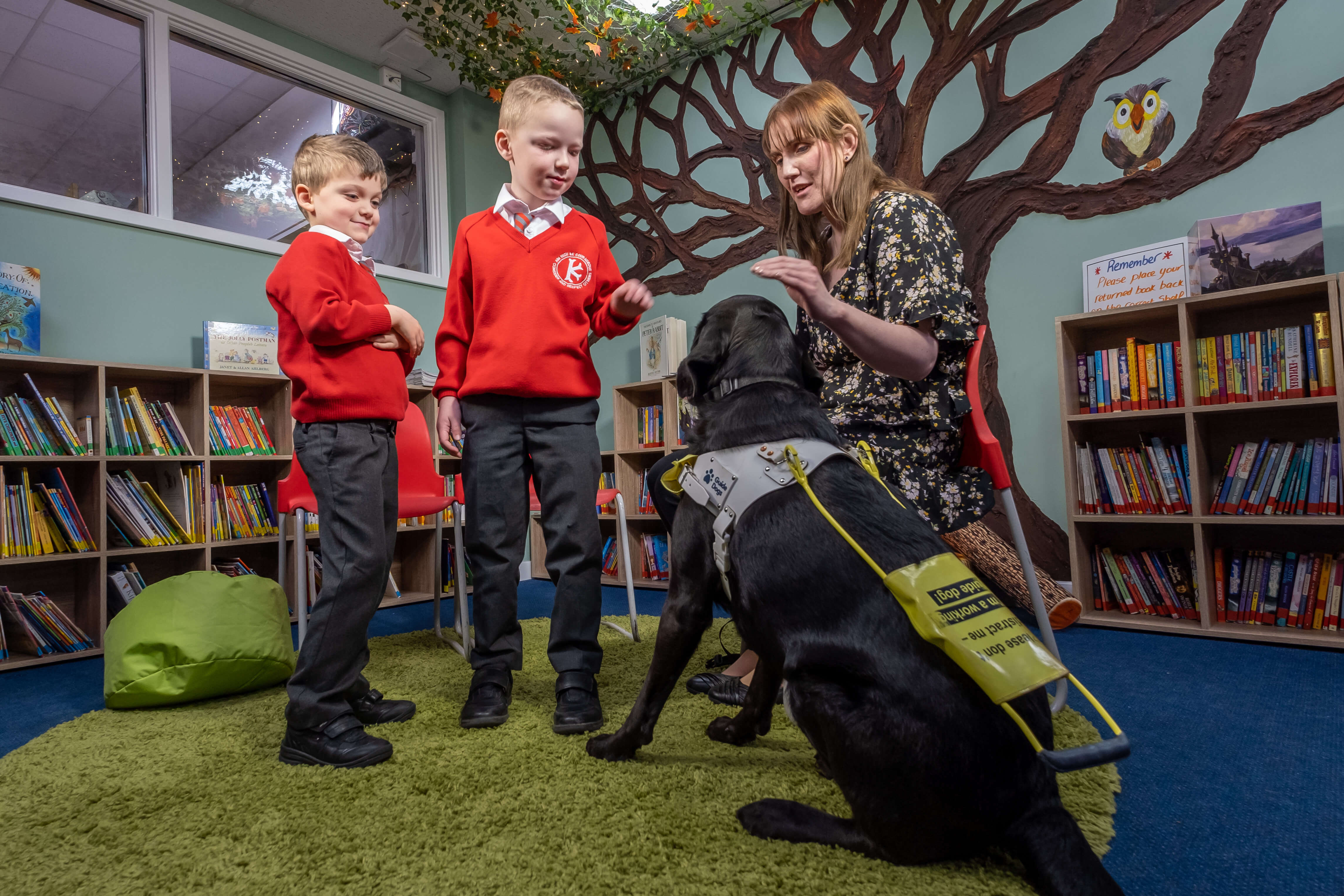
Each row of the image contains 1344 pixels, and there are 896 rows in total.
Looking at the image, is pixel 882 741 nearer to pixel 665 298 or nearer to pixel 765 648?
pixel 765 648

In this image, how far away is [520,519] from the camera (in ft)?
5.44

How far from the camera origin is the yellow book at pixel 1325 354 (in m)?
2.22

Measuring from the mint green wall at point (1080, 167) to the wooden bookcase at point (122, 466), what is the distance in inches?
106

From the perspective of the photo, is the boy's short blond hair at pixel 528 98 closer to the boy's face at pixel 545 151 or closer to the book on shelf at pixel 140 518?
the boy's face at pixel 545 151

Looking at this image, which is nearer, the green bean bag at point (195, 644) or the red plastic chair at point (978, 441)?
the red plastic chair at point (978, 441)

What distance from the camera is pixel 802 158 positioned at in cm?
152

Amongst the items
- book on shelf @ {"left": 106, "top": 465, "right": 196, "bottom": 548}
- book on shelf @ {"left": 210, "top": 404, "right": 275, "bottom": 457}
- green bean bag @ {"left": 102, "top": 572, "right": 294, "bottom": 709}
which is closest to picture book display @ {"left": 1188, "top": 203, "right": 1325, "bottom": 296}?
green bean bag @ {"left": 102, "top": 572, "right": 294, "bottom": 709}

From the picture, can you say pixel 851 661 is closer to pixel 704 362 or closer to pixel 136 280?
pixel 704 362

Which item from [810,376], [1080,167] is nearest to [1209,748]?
[810,376]

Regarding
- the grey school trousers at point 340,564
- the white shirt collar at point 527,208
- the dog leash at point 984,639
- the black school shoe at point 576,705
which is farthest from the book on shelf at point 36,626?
the dog leash at point 984,639

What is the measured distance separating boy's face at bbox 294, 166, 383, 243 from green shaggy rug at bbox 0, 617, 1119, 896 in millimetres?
1201

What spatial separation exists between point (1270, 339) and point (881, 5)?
7.93ft

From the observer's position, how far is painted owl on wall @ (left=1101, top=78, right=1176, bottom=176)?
270 centimetres

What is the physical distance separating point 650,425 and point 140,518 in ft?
8.28
